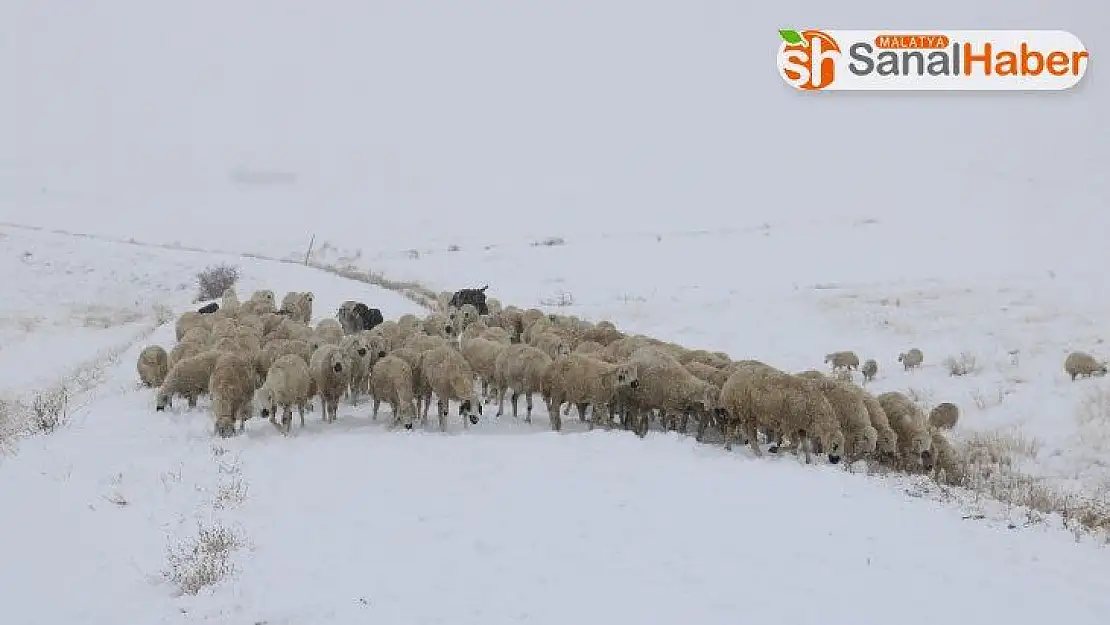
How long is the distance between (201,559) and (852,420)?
7.13 m

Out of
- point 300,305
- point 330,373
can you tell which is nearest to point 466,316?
point 300,305

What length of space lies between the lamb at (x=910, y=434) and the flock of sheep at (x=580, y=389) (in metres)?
0.01

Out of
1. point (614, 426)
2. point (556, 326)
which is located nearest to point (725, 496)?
point (614, 426)

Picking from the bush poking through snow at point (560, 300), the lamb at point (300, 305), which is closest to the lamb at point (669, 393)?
the lamb at point (300, 305)

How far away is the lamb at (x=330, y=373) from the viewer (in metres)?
11.3

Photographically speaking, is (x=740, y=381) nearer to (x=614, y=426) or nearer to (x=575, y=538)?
(x=614, y=426)

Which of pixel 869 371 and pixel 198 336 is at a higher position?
pixel 198 336

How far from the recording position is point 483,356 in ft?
42.5

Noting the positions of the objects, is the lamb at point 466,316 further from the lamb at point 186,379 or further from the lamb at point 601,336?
the lamb at point 186,379

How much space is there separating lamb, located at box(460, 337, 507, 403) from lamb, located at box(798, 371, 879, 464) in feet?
16.0

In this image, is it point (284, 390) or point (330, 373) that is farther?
point (330, 373)

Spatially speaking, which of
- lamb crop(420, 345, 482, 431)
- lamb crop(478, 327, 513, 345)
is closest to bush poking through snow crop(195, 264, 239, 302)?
lamb crop(478, 327, 513, 345)

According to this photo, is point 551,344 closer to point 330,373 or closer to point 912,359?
point 330,373

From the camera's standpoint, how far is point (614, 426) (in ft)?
37.6
